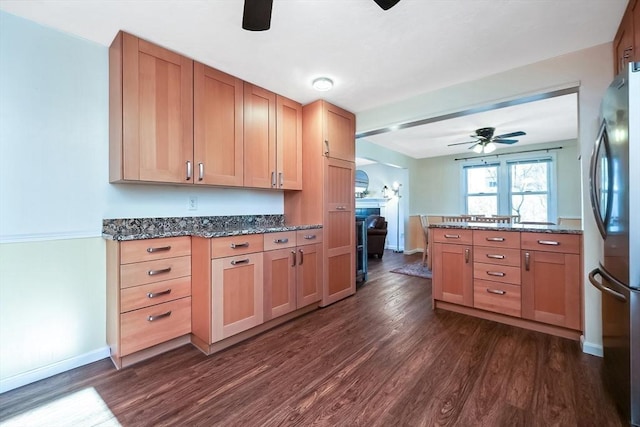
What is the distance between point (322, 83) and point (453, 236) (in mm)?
1987

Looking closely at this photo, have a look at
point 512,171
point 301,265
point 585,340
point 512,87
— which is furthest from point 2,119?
point 512,171

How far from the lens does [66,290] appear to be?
75.5 inches

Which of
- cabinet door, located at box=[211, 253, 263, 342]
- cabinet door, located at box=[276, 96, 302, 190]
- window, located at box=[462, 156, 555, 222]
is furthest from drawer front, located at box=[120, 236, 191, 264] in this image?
window, located at box=[462, 156, 555, 222]

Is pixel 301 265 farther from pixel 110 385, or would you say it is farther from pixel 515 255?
pixel 515 255

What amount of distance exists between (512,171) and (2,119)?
739 centimetres

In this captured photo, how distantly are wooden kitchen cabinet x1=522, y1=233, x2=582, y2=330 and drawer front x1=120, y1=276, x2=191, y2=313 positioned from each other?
2.85 metres

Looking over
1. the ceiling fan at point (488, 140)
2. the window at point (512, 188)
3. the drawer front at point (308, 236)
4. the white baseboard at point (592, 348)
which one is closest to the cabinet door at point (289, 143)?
the drawer front at point (308, 236)

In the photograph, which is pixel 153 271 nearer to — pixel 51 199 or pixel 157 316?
pixel 157 316

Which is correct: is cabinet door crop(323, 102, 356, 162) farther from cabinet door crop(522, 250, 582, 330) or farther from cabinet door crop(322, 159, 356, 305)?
cabinet door crop(522, 250, 582, 330)

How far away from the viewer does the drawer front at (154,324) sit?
190cm

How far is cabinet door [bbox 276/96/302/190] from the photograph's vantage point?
2.98 metres

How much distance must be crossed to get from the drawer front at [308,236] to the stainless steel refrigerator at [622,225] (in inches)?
82.8

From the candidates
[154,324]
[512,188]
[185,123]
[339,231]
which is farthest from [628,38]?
[512,188]

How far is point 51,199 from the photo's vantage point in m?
1.87
